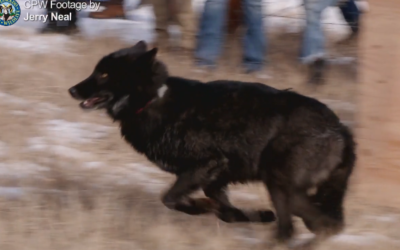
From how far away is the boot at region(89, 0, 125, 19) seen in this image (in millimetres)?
8164

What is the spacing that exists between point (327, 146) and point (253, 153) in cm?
45

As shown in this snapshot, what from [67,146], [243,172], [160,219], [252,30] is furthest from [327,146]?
[252,30]

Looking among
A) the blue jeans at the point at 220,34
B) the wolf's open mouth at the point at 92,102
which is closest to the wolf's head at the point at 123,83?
the wolf's open mouth at the point at 92,102

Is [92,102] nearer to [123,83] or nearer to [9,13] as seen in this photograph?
[123,83]

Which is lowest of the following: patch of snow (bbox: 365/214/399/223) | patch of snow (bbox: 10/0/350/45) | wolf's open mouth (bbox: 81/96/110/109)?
patch of snow (bbox: 365/214/399/223)

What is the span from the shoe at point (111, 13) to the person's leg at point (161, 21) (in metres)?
1.09

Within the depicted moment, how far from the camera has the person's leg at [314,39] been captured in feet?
20.9

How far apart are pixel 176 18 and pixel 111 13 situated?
1474 mm

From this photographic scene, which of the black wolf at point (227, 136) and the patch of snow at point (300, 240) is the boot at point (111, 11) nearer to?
the black wolf at point (227, 136)

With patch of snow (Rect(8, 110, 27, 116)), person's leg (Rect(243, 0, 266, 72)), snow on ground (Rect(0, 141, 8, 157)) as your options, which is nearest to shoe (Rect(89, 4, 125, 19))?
person's leg (Rect(243, 0, 266, 72))

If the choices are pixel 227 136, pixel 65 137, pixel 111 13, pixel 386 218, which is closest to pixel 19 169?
pixel 65 137

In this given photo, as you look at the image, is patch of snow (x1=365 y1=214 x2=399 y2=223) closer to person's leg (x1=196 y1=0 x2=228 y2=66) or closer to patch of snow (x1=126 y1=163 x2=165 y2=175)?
patch of snow (x1=126 y1=163 x2=165 y2=175)

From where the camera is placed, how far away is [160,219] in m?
4.02

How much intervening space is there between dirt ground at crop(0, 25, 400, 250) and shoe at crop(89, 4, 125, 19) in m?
0.63
